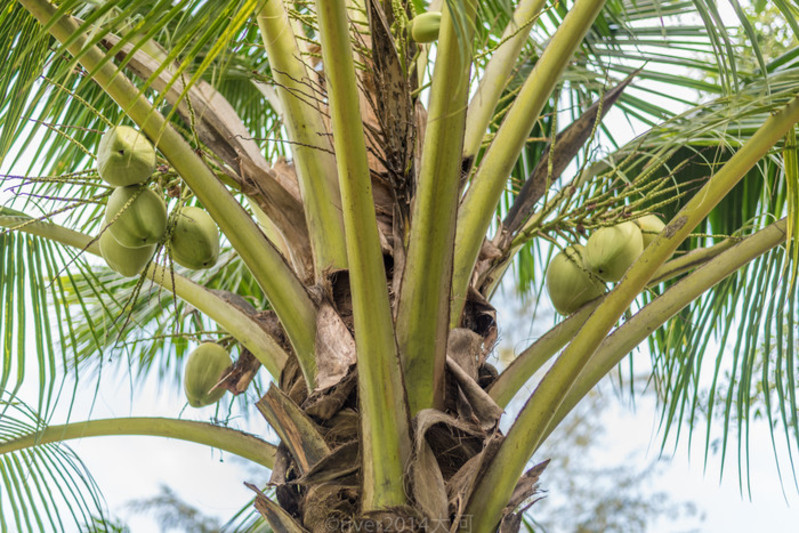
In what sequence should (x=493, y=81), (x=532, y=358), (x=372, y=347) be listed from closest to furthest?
1. (x=372, y=347)
2. (x=532, y=358)
3. (x=493, y=81)

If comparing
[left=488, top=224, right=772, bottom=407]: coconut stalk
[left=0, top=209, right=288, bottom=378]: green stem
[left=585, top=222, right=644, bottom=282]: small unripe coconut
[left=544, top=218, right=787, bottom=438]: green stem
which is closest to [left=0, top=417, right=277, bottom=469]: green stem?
[left=0, top=209, right=288, bottom=378]: green stem

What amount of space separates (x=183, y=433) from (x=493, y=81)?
104 cm

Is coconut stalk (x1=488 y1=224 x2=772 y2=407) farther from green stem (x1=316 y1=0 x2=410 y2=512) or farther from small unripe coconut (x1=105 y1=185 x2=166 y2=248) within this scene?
small unripe coconut (x1=105 y1=185 x2=166 y2=248)

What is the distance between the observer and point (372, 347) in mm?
1293

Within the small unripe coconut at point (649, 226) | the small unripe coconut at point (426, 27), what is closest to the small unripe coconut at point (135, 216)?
the small unripe coconut at point (426, 27)

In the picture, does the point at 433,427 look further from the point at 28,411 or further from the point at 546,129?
the point at 546,129

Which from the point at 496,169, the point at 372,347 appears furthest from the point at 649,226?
the point at 372,347

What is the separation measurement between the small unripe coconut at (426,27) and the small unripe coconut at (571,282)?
541 mm

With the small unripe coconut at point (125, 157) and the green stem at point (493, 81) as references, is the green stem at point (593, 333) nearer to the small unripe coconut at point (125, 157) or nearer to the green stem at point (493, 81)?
the green stem at point (493, 81)

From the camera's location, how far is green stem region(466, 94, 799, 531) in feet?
4.38

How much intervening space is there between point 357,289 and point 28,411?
949 mm

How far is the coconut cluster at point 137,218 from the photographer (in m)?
1.38

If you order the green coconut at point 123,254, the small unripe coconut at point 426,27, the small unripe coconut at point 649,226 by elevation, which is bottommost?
the green coconut at point 123,254

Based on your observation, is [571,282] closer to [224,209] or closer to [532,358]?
[532,358]
